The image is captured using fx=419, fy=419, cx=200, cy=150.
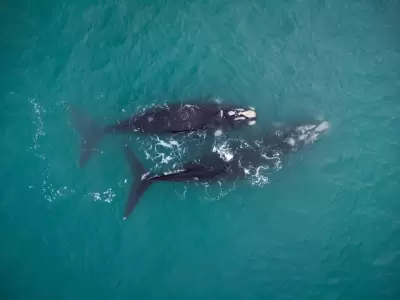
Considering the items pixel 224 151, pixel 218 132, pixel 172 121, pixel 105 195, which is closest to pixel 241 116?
pixel 218 132

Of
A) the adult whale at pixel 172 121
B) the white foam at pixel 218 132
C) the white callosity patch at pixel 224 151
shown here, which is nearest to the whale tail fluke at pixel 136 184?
the adult whale at pixel 172 121

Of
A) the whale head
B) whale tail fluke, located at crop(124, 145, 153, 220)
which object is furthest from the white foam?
whale tail fluke, located at crop(124, 145, 153, 220)

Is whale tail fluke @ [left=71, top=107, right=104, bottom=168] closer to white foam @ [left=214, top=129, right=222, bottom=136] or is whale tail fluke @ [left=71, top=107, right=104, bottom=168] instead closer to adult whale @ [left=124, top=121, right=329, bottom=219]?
adult whale @ [left=124, top=121, right=329, bottom=219]

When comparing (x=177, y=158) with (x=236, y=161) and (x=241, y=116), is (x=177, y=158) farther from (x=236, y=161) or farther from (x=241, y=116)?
Answer: (x=241, y=116)

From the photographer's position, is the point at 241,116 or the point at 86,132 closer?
the point at 241,116

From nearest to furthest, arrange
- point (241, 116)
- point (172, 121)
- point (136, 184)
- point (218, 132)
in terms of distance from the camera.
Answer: point (136, 184), point (172, 121), point (241, 116), point (218, 132)

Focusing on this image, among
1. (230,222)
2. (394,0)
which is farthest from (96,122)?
(394,0)
